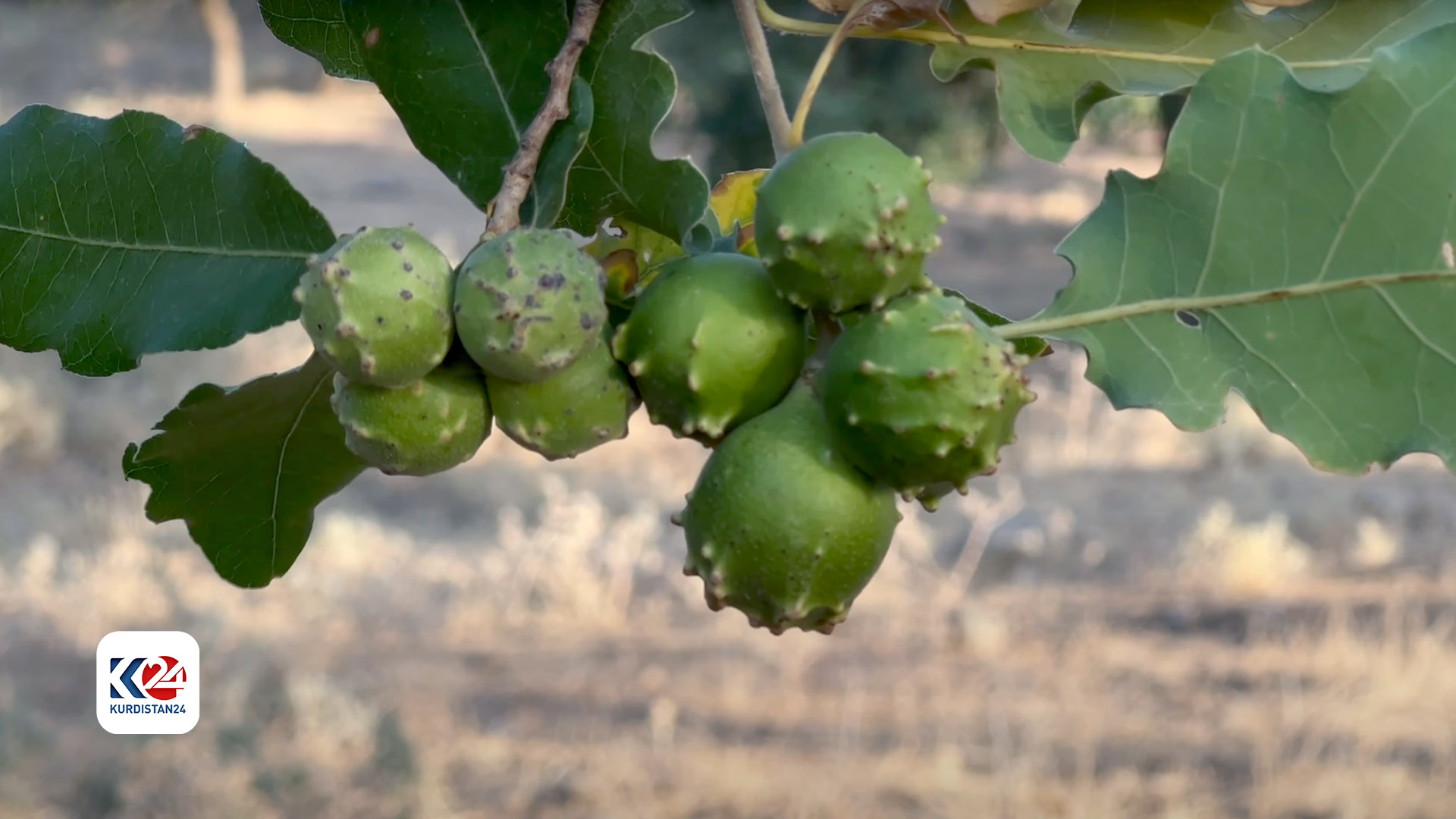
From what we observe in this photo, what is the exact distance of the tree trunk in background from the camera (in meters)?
25.5

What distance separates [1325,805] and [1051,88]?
6365 millimetres

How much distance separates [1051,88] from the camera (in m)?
1.64

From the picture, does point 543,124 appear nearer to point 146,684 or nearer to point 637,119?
point 637,119

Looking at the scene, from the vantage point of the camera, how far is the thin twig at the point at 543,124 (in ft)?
4.31

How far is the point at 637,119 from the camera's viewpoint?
1.41 m

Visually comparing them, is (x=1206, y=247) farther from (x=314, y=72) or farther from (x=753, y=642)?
(x=314, y=72)

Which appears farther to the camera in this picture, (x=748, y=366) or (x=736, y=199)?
(x=736, y=199)

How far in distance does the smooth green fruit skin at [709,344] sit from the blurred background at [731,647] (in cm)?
576

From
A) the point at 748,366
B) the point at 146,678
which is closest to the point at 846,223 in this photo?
the point at 748,366

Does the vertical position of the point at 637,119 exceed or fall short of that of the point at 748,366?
it exceeds it

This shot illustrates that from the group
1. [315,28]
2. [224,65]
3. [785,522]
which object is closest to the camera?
[785,522]

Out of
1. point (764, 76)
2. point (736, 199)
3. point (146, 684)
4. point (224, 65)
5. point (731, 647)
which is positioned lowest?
point (224, 65)

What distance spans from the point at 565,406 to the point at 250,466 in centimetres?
64

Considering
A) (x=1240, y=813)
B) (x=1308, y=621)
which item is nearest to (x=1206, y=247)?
(x=1240, y=813)
